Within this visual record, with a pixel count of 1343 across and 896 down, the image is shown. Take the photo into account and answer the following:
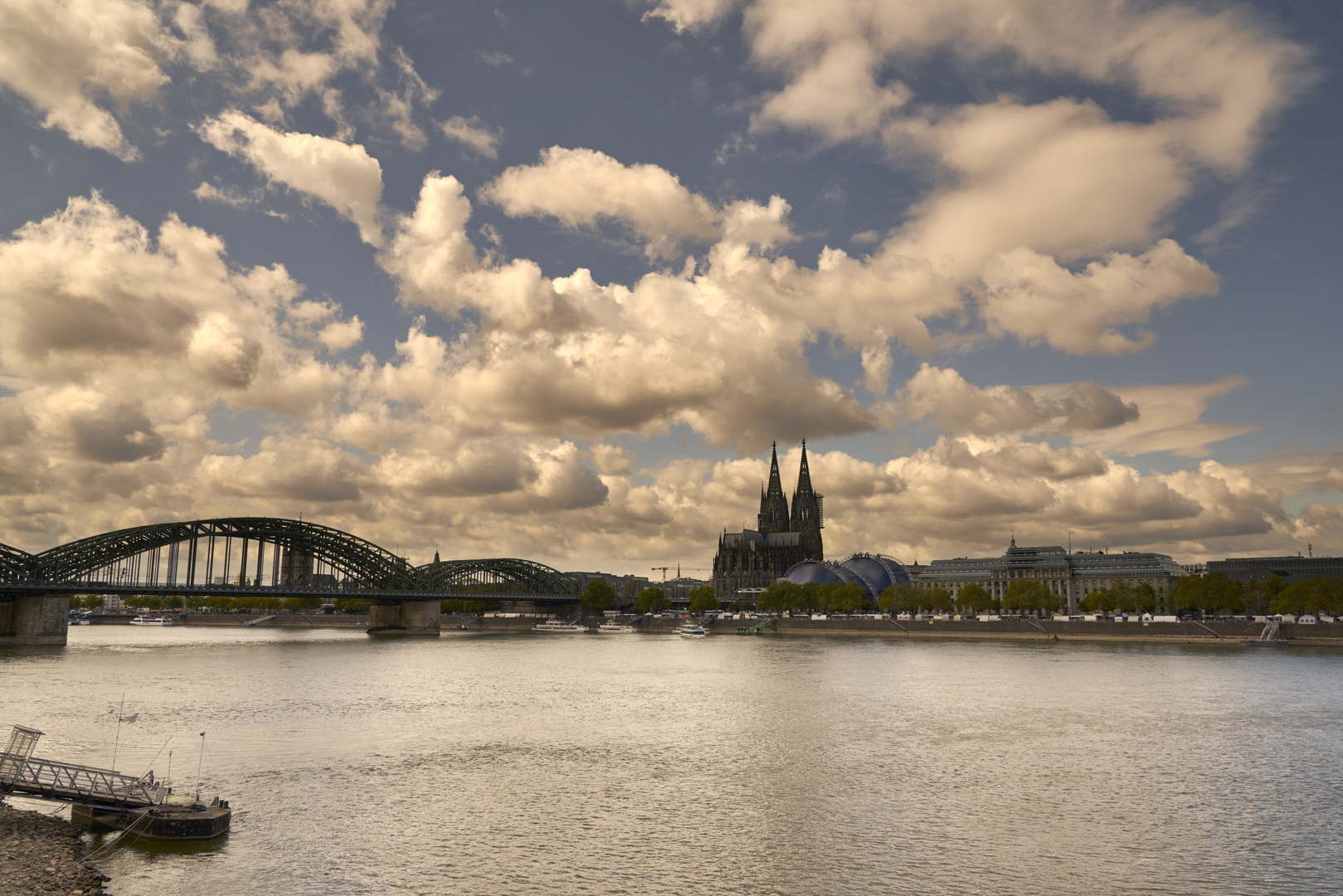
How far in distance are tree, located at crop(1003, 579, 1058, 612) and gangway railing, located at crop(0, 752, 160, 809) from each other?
15442 centimetres

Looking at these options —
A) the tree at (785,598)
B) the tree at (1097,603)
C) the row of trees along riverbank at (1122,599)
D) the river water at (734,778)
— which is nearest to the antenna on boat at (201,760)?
the river water at (734,778)

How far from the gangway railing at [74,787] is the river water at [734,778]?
1575 mm

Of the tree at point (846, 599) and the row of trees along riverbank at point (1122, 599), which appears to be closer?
the row of trees along riverbank at point (1122, 599)

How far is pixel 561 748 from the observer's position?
40375mm

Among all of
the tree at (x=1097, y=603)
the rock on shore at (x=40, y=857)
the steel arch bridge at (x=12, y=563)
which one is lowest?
the rock on shore at (x=40, y=857)

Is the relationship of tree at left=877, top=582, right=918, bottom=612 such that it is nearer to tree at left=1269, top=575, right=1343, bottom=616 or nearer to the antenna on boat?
tree at left=1269, top=575, right=1343, bottom=616

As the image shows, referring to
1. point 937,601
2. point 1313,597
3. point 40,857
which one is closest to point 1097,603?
point 937,601

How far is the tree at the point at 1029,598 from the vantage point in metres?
160

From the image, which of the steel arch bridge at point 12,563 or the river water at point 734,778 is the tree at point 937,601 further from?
the steel arch bridge at point 12,563

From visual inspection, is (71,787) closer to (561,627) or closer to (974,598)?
(561,627)

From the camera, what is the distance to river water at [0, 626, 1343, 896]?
75.7 feet

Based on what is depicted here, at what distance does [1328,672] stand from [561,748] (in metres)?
62.5

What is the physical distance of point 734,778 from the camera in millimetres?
34156

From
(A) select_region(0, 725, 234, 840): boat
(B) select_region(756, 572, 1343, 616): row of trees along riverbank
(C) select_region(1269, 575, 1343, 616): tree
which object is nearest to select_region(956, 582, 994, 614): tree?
(B) select_region(756, 572, 1343, 616): row of trees along riverbank
